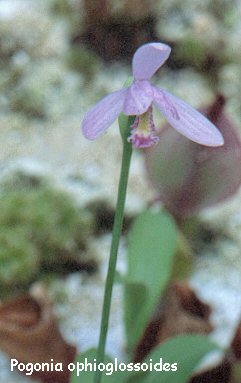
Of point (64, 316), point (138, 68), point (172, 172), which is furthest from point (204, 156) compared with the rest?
point (138, 68)

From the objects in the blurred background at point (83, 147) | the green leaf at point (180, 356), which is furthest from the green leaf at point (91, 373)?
the blurred background at point (83, 147)

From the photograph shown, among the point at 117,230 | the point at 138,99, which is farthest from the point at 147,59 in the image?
the point at 117,230

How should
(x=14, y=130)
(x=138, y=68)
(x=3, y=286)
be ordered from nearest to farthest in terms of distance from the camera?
(x=138, y=68) → (x=3, y=286) → (x=14, y=130)

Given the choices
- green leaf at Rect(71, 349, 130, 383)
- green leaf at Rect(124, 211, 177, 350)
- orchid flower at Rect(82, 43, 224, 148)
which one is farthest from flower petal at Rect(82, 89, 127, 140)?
green leaf at Rect(124, 211, 177, 350)

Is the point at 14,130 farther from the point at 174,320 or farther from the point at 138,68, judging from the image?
the point at 138,68

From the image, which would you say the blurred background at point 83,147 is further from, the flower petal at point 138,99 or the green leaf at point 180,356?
the flower petal at point 138,99

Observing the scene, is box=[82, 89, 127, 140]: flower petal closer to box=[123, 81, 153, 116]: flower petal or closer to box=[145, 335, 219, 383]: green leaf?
box=[123, 81, 153, 116]: flower petal

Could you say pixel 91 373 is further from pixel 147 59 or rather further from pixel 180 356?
pixel 147 59
